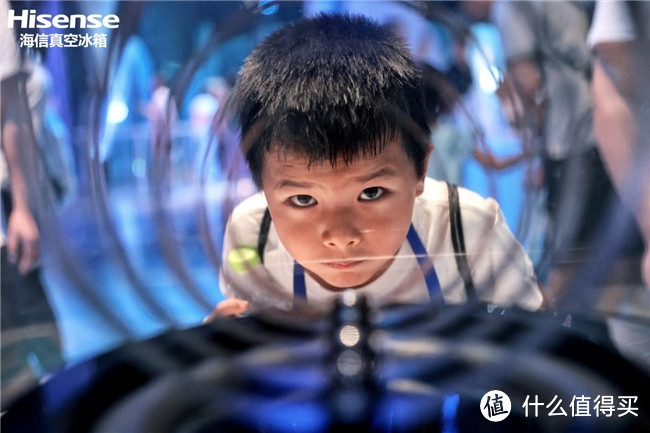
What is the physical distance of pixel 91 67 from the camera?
785 millimetres

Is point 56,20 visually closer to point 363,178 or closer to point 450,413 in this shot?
point 363,178

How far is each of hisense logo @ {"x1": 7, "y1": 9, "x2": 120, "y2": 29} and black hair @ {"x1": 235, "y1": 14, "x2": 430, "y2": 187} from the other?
196 millimetres

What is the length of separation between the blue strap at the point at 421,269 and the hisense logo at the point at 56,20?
393mm

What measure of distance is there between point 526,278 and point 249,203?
0.36 m

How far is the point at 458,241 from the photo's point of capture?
0.78m

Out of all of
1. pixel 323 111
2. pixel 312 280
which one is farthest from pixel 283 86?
pixel 312 280

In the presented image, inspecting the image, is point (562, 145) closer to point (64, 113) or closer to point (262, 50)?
point (262, 50)

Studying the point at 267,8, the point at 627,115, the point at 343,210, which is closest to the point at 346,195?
the point at 343,210

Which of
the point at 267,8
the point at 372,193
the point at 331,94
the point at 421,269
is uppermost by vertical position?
the point at 267,8

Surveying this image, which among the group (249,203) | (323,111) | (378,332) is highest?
(323,111)

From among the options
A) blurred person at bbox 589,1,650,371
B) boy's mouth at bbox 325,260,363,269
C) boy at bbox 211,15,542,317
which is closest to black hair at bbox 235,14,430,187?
boy at bbox 211,15,542,317

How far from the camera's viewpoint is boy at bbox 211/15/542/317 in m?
0.74

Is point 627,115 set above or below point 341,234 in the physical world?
above

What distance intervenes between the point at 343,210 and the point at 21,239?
0.41 metres
